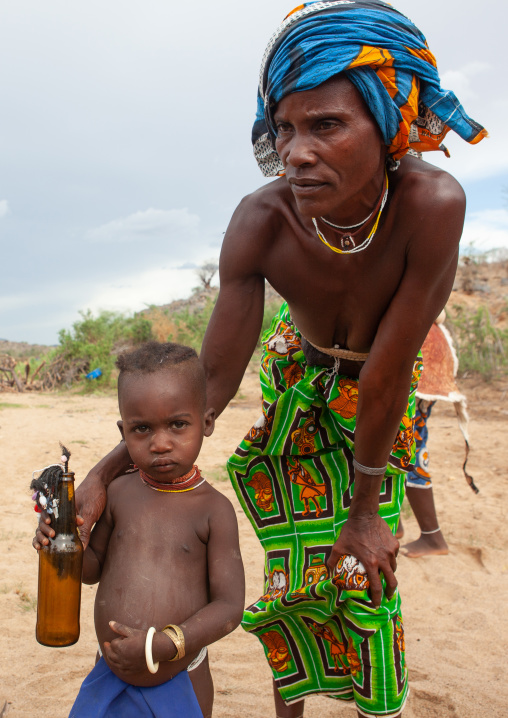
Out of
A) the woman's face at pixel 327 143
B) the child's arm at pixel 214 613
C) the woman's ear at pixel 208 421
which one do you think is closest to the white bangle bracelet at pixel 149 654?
the child's arm at pixel 214 613

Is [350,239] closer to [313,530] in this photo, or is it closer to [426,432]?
[313,530]

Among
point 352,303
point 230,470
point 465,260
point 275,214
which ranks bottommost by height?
point 230,470

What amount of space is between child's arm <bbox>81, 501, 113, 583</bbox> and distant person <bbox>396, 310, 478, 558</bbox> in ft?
8.18

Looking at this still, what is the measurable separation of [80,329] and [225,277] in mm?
11621

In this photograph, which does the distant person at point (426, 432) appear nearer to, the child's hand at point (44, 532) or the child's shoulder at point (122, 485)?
the child's shoulder at point (122, 485)

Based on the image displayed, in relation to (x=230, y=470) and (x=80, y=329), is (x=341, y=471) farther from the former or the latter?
(x=80, y=329)

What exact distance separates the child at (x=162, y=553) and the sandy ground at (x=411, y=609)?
3.40ft

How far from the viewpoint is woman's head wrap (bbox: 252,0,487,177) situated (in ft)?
5.38

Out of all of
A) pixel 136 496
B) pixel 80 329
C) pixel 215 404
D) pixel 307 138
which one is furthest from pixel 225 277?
pixel 80 329

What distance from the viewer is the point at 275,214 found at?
210cm

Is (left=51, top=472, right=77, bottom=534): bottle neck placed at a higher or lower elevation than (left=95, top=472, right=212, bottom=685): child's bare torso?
higher

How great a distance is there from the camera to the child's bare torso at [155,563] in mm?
1694

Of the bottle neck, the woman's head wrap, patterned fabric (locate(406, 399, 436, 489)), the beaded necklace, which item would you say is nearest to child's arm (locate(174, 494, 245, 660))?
the bottle neck

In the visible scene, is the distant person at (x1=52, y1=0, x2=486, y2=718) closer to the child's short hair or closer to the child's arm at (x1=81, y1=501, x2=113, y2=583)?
the child's arm at (x1=81, y1=501, x2=113, y2=583)
